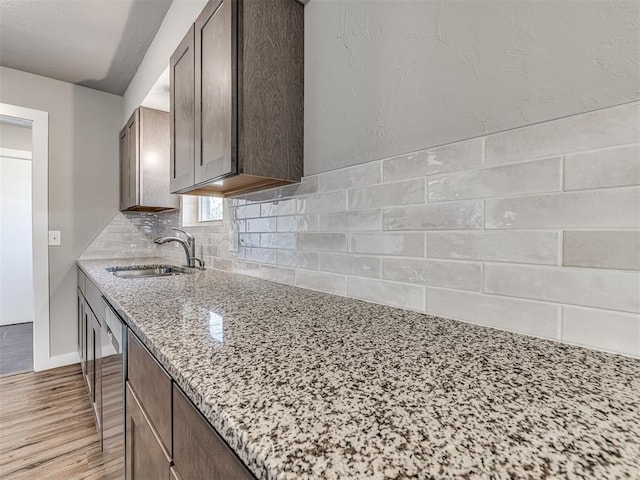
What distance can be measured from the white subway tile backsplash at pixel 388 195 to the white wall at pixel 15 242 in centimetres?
474

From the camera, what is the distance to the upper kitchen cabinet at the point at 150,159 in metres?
2.39

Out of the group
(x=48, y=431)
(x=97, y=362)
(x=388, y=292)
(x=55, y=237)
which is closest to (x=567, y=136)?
(x=388, y=292)

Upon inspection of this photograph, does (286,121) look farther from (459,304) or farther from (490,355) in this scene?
(490,355)

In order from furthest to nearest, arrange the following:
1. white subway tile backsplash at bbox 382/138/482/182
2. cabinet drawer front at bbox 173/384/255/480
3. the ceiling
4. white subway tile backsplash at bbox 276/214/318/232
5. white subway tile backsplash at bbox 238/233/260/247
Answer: the ceiling
white subway tile backsplash at bbox 238/233/260/247
white subway tile backsplash at bbox 276/214/318/232
white subway tile backsplash at bbox 382/138/482/182
cabinet drawer front at bbox 173/384/255/480

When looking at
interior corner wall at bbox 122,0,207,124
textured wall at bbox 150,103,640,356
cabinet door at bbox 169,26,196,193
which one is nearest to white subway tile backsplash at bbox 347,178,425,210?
textured wall at bbox 150,103,640,356

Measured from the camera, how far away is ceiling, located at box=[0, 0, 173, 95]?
1.83 meters

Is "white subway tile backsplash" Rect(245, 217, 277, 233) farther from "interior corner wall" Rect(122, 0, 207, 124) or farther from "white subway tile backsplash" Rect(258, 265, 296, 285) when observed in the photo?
"interior corner wall" Rect(122, 0, 207, 124)

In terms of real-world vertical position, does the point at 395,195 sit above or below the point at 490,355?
above

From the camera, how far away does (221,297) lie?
3.67 feet

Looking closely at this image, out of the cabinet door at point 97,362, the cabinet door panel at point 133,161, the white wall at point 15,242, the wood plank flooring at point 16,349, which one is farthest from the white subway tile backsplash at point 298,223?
the white wall at point 15,242

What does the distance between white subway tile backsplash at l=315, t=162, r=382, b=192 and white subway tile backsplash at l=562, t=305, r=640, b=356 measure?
0.59 meters

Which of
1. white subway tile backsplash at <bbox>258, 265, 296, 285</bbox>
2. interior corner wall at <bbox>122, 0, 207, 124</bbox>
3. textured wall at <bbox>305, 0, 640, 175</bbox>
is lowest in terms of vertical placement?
white subway tile backsplash at <bbox>258, 265, 296, 285</bbox>

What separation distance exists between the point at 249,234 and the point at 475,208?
3.73 feet

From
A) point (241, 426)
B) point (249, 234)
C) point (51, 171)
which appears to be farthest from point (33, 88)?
point (241, 426)
